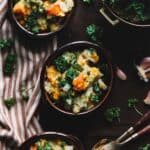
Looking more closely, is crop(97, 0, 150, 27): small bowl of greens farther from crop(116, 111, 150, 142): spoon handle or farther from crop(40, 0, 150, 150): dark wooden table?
crop(116, 111, 150, 142): spoon handle

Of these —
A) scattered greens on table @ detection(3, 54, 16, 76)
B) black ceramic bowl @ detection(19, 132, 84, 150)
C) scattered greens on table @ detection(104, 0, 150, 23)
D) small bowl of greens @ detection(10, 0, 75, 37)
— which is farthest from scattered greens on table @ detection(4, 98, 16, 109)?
scattered greens on table @ detection(104, 0, 150, 23)

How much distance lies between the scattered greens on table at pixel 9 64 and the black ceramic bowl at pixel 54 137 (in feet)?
1.35

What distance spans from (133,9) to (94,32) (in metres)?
0.27

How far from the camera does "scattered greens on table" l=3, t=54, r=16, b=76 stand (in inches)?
132

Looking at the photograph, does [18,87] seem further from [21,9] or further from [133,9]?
[133,9]

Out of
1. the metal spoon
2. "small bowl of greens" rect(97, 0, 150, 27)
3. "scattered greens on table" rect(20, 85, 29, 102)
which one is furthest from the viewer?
"scattered greens on table" rect(20, 85, 29, 102)

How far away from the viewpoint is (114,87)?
3309 millimetres

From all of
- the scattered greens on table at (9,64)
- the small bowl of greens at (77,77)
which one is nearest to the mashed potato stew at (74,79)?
the small bowl of greens at (77,77)

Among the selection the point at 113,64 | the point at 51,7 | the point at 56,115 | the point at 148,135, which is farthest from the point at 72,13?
the point at 148,135

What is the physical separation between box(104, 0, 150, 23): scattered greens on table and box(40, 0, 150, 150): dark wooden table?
0.44ft

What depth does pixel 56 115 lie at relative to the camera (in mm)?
3357

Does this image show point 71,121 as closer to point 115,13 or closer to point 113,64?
point 113,64

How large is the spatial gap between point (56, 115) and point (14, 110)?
237 millimetres

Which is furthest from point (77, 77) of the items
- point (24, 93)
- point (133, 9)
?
point (133, 9)
